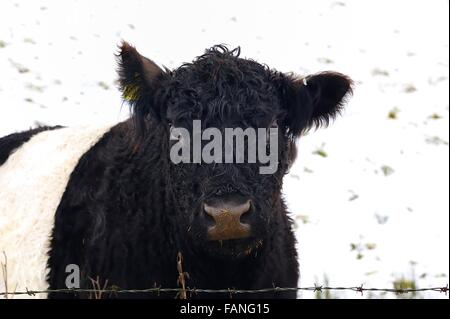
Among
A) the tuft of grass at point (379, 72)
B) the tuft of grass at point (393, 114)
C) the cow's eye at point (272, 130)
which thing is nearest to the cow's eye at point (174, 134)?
the cow's eye at point (272, 130)

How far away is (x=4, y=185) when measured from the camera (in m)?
5.92

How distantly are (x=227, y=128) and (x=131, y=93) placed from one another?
0.89m

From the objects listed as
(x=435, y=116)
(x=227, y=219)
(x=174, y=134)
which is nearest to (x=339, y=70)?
(x=435, y=116)

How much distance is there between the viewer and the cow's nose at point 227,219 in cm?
436

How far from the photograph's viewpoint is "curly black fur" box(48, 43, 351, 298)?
4.84 meters

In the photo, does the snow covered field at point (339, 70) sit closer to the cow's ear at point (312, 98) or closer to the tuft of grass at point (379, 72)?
the tuft of grass at point (379, 72)

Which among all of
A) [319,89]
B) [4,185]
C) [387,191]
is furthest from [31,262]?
[387,191]

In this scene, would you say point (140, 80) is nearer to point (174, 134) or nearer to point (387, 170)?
point (174, 134)

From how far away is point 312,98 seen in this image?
5480 millimetres

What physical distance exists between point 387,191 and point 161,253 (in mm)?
6680

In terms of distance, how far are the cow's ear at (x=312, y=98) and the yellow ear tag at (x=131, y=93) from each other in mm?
907

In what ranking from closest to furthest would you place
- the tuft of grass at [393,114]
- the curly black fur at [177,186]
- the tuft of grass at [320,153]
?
the curly black fur at [177,186], the tuft of grass at [320,153], the tuft of grass at [393,114]

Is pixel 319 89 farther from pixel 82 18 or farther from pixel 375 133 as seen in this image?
pixel 82 18

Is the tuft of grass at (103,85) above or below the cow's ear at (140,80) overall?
above
